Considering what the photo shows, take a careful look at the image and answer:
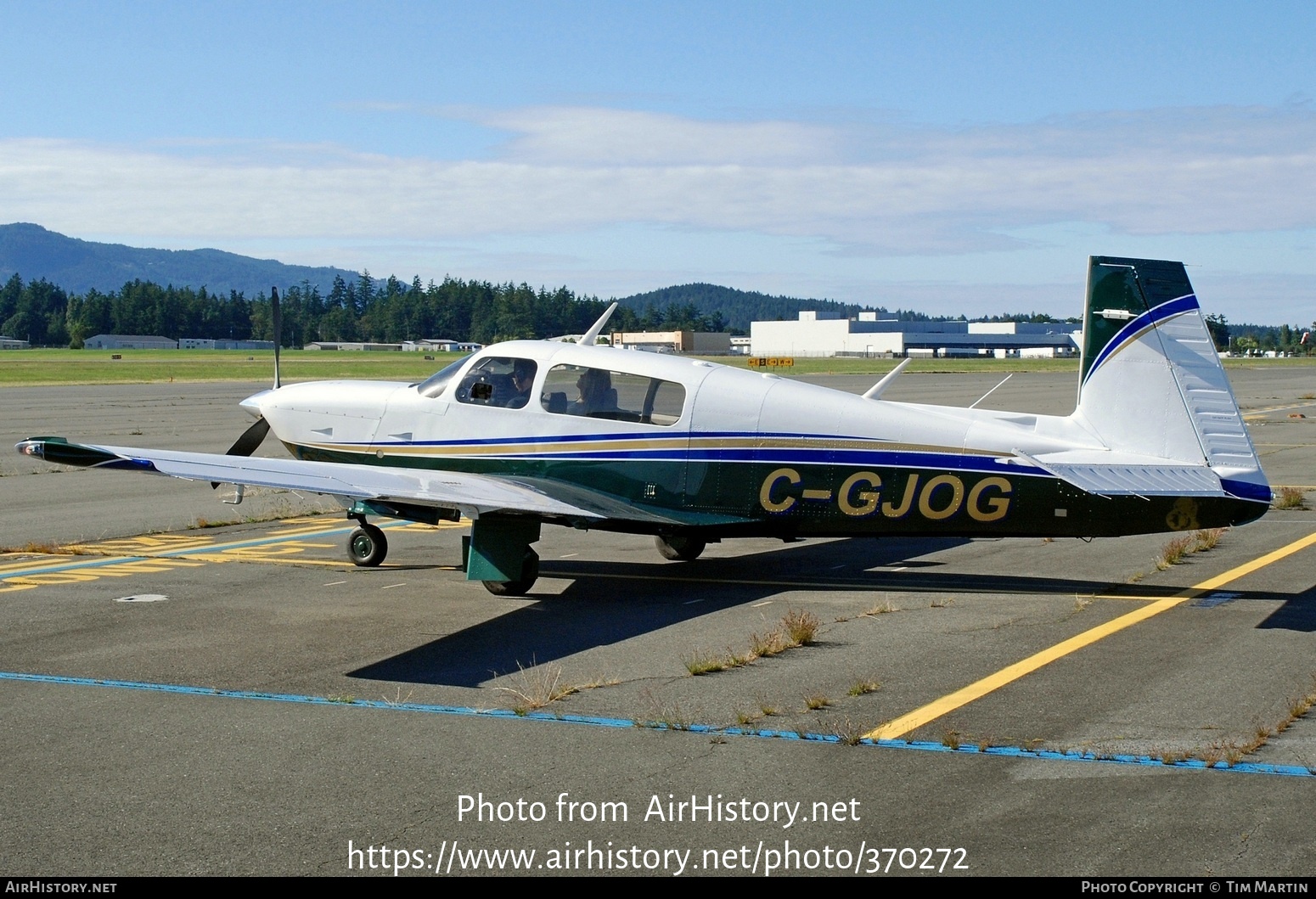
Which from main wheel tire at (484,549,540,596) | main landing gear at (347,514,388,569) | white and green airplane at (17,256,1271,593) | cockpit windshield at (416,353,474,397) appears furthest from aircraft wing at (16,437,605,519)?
main landing gear at (347,514,388,569)

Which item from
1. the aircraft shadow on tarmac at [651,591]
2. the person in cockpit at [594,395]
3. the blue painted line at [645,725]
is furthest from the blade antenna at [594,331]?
the blue painted line at [645,725]

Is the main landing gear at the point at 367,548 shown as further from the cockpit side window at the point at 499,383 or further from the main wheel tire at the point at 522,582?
the main wheel tire at the point at 522,582

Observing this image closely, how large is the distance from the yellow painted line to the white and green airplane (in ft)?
2.76

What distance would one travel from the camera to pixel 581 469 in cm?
1188

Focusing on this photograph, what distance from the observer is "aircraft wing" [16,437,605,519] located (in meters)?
9.66

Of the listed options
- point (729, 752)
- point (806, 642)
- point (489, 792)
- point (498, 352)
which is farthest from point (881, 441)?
point (489, 792)

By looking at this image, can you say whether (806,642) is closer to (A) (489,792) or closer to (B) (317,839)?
(A) (489,792)

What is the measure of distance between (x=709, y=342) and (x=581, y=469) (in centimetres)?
11016

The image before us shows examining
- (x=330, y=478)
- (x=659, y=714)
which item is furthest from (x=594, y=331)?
(x=659, y=714)

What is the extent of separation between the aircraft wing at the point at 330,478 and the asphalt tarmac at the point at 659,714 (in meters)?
0.94

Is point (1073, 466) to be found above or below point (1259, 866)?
above

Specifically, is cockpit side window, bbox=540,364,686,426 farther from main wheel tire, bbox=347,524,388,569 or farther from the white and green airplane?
main wheel tire, bbox=347,524,388,569

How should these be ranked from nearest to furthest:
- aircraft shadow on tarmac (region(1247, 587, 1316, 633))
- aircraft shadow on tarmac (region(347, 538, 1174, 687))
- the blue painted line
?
the blue painted line < aircraft shadow on tarmac (region(347, 538, 1174, 687)) < aircraft shadow on tarmac (region(1247, 587, 1316, 633))

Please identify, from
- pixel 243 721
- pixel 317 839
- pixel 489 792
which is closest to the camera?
pixel 317 839
